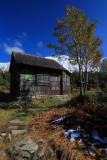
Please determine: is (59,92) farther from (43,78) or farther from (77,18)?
(77,18)

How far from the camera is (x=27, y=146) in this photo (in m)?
2.31

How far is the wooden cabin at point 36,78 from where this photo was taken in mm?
9789

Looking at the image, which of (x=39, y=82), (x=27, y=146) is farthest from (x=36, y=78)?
(x=27, y=146)

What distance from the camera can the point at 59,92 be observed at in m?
12.1

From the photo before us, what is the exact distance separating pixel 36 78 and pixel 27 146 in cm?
859

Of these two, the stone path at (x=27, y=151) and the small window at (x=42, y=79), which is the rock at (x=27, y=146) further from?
the small window at (x=42, y=79)

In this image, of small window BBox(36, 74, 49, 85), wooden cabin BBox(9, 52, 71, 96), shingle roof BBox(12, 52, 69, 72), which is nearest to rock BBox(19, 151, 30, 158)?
wooden cabin BBox(9, 52, 71, 96)

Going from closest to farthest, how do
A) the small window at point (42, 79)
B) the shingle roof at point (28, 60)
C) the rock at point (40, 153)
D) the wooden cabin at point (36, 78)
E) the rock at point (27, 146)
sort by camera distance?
the rock at point (40, 153)
the rock at point (27, 146)
the wooden cabin at point (36, 78)
the shingle roof at point (28, 60)
the small window at point (42, 79)

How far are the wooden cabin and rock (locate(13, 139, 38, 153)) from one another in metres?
7.54

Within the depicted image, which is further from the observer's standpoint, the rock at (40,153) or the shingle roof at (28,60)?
the shingle roof at (28,60)

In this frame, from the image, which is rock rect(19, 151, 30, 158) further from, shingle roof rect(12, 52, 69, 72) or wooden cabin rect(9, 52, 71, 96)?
shingle roof rect(12, 52, 69, 72)

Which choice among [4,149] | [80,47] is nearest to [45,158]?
[4,149]

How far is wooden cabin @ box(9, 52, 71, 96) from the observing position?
9.79 m

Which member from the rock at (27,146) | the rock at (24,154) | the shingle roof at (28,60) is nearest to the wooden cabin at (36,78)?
the shingle roof at (28,60)
